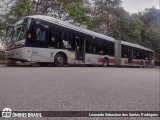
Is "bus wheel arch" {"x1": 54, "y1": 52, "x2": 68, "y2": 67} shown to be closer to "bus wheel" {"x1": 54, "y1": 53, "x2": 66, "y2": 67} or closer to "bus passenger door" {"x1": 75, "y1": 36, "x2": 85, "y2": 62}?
"bus wheel" {"x1": 54, "y1": 53, "x2": 66, "y2": 67}

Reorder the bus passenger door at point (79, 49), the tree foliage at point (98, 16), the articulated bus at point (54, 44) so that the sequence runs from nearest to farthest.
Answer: the articulated bus at point (54, 44), the bus passenger door at point (79, 49), the tree foliage at point (98, 16)

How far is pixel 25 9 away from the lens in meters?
22.6

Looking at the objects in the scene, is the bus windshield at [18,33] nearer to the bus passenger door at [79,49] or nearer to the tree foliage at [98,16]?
the bus passenger door at [79,49]

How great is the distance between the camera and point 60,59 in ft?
55.0

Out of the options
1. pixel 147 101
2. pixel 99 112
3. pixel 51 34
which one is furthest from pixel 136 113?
pixel 51 34

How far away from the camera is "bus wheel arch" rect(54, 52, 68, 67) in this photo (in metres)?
16.5

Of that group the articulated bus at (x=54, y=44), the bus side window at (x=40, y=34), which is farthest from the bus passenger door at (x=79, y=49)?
the bus side window at (x=40, y=34)

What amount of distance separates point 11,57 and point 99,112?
12.5 metres

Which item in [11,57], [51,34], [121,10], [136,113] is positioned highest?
[121,10]

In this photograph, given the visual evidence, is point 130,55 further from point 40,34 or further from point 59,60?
point 40,34

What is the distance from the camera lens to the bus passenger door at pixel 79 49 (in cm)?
1831

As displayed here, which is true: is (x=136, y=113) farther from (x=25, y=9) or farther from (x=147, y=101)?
(x=25, y=9)

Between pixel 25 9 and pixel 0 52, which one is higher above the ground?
pixel 25 9

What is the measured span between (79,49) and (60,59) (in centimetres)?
233
